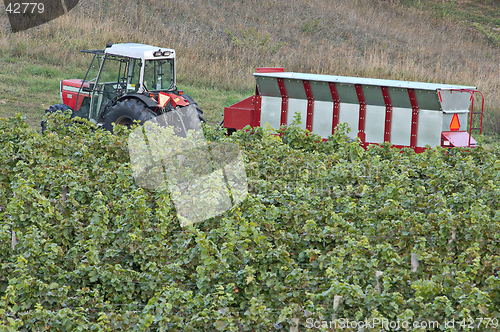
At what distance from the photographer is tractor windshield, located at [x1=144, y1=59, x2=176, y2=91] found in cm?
1052

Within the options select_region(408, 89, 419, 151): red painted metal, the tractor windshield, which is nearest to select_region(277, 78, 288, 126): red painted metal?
the tractor windshield

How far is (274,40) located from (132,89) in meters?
16.1

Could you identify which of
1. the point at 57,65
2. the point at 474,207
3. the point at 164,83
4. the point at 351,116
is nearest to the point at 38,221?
the point at 474,207

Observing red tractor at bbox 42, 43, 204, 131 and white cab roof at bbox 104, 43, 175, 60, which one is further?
white cab roof at bbox 104, 43, 175, 60

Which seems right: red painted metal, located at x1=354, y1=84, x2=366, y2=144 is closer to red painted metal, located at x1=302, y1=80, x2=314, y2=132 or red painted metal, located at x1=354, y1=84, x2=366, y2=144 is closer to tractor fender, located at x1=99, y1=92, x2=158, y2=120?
red painted metal, located at x1=302, y1=80, x2=314, y2=132

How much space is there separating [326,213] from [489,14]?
36.3 metres

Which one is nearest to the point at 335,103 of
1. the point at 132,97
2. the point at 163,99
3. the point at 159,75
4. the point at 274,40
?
the point at 163,99

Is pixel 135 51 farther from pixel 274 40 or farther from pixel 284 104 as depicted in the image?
pixel 274 40

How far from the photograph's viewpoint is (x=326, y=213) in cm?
593

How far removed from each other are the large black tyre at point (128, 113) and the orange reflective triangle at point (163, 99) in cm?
36

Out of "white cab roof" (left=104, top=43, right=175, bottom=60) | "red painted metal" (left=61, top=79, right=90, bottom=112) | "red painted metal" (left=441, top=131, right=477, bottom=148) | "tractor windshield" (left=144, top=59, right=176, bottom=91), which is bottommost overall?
"red painted metal" (left=441, top=131, right=477, bottom=148)

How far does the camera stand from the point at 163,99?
33.2 ft

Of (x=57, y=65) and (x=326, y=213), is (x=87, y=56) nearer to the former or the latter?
(x=57, y=65)

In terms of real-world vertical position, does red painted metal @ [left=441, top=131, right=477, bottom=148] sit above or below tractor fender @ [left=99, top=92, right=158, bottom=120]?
below
